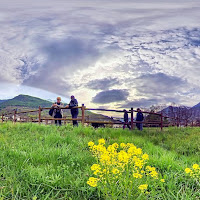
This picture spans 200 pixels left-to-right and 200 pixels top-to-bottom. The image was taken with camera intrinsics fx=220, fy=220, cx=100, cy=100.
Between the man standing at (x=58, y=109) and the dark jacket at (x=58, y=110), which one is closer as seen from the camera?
the dark jacket at (x=58, y=110)

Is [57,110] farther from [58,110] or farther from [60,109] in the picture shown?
[60,109]

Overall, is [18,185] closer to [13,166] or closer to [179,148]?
[13,166]

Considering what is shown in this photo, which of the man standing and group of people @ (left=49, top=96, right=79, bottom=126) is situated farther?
the man standing

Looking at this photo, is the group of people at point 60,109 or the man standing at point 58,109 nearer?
the group of people at point 60,109

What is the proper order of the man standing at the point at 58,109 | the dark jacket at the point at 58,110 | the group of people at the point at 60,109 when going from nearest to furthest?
the group of people at the point at 60,109 < the dark jacket at the point at 58,110 < the man standing at the point at 58,109

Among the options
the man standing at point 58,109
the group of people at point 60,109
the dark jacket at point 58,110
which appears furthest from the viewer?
the man standing at point 58,109

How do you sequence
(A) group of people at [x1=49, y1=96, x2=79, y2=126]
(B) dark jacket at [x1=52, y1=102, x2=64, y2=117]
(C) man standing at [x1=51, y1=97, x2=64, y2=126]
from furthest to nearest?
(C) man standing at [x1=51, y1=97, x2=64, y2=126] → (B) dark jacket at [x1=52, y1=102, x2=64, y2=117] → (A) group of people at [x1=49, y1=96, x2=79, y2=126]

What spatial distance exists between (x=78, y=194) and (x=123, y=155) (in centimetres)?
123

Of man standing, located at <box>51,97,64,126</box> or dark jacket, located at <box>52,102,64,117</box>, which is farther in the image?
man standing, located at <box>51,97,64,126</box>

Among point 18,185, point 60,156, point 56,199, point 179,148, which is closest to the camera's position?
point 56,199

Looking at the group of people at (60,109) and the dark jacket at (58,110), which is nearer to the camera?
the group of people at (60,109)

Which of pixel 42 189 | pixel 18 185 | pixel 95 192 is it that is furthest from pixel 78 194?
pixel 18 185

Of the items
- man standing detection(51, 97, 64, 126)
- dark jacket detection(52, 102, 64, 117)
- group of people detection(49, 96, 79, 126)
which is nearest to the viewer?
group of people detection(49, 96, 79, 126)

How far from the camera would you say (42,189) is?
336 centimetres
